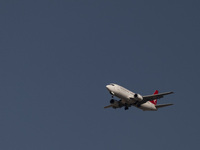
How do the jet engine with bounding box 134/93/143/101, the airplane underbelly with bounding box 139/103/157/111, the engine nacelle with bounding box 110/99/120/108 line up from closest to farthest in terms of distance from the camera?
1. the jet engine with bounding box 134/93/143/101
2. the engine nacelle with bounding box 110/99/120/108
3. the airplane underbelly with bounding box 139/103/157/111

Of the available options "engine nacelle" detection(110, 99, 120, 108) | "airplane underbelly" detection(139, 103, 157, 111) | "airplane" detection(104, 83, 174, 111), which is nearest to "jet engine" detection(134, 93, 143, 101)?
"airplane" detection(104, 83, 174, 111)

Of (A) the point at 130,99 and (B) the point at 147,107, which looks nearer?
(A) the point at 130,99

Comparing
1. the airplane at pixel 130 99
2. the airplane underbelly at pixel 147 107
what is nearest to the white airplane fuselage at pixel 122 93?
the airplane at pixel 130 99

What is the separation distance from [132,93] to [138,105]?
408 cm

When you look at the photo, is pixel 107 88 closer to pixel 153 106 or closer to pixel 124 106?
pixel 124 106

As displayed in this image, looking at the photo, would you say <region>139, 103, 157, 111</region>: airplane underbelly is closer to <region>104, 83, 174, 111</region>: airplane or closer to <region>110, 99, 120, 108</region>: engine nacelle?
<region>104, 83, 174, 111</region>: airplane

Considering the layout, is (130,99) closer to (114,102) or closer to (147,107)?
(114,102)

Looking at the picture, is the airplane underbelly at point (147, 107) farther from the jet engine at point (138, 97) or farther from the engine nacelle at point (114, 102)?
the jet engine at point (138, 97)

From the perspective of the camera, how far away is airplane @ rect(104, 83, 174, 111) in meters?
84.2

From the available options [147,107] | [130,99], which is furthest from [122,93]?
[147,107]

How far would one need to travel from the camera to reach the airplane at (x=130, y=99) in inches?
3317

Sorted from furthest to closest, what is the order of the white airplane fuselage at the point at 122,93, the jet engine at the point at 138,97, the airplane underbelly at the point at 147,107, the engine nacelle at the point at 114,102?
the airplane underbelly at the point at 147,107 < the engine nacelle at the point at 114,102 < the jet engine at the point at 138,97 < the white airplane fuselage at the point at 122,93

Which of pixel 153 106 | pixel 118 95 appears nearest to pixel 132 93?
pixel 118 95

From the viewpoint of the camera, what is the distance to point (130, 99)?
85625 mm
